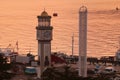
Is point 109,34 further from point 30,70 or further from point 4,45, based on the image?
point 30,70

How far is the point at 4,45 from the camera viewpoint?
41344 mm

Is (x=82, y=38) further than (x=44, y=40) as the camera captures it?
No

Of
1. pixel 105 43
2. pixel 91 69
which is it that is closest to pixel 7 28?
pixel 105 43

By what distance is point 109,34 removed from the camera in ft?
154

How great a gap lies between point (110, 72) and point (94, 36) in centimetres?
2441

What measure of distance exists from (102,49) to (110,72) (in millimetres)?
15813

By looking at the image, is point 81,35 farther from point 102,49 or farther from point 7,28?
point 7,28

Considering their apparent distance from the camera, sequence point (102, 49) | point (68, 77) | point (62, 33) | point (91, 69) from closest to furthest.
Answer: point (68, 77) < point (91, 69) < point (102, 49) < point (62, 33)

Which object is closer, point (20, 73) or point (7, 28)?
point (20, 73)

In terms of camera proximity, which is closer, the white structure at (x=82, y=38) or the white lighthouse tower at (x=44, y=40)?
the white structure at (x=82, y=38)

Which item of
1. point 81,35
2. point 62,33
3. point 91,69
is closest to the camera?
point 81,35

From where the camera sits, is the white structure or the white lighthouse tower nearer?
the white structure

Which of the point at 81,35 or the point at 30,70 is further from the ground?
the point at 81,35

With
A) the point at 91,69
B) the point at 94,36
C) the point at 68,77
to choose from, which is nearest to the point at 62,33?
the point at 94,36
